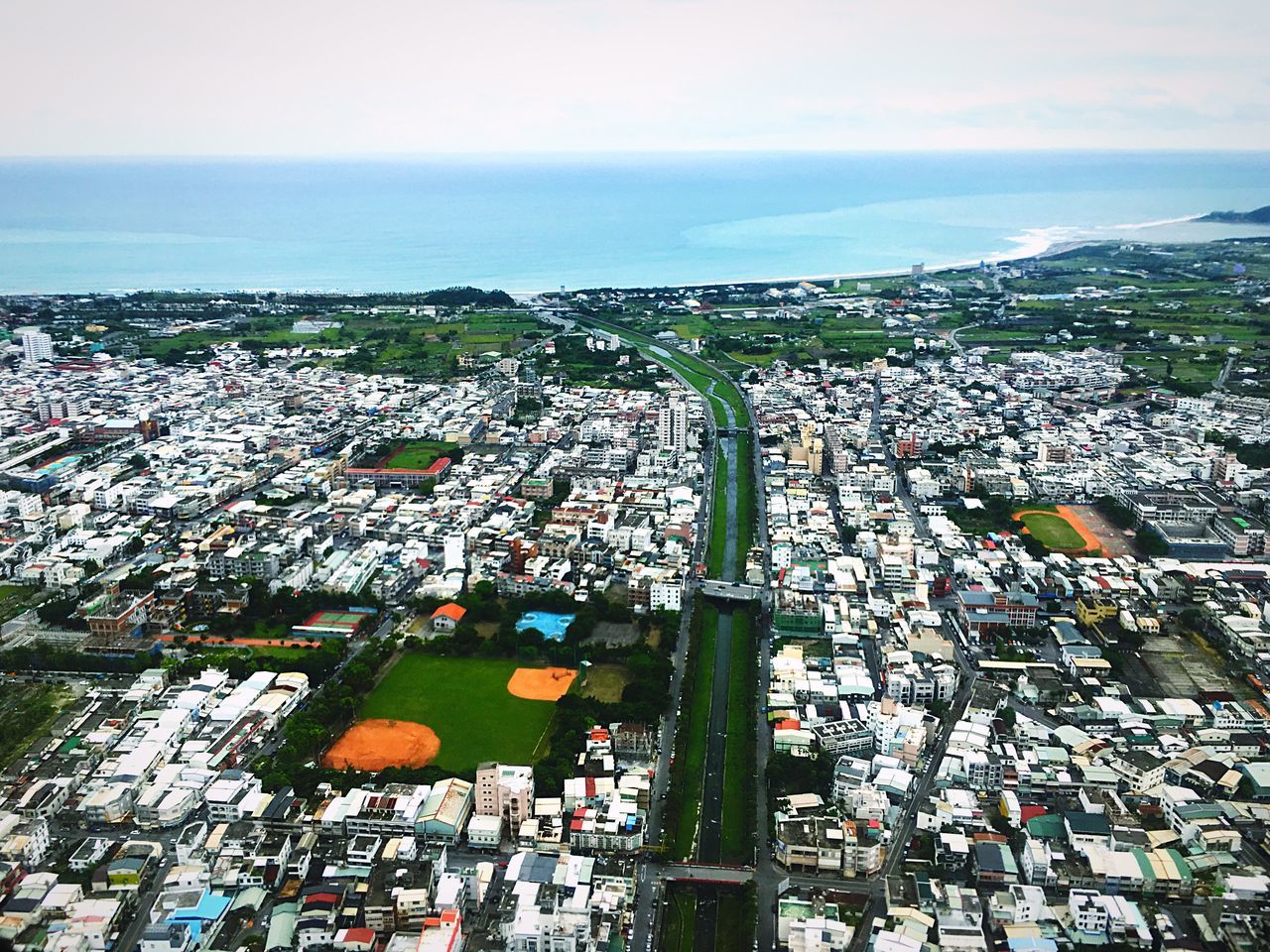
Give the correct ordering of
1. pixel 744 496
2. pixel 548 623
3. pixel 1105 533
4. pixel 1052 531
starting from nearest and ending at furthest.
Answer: pixel 548 623
pixel 1105 533
pixel 1052 531
pixel 744 496

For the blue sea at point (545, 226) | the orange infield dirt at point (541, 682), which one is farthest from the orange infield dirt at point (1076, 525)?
the blue sea at point (545, 226)

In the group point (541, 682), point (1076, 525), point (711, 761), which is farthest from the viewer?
point (1076, 525)

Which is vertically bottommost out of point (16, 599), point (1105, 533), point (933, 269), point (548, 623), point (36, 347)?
point (16, 599)

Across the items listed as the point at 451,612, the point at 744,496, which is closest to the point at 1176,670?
the point at 744,496

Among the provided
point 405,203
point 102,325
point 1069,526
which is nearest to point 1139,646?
point 1069,526

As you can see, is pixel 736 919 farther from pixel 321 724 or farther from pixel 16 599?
pixel 16 599

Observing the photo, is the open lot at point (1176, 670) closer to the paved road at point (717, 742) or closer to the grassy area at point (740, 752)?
the grassy area at point (740, 752)

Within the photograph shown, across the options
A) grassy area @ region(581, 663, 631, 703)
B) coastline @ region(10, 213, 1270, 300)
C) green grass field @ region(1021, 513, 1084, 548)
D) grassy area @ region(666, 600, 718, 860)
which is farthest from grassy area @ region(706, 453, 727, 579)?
coastline @ region(10, 213, 1270, 300)
